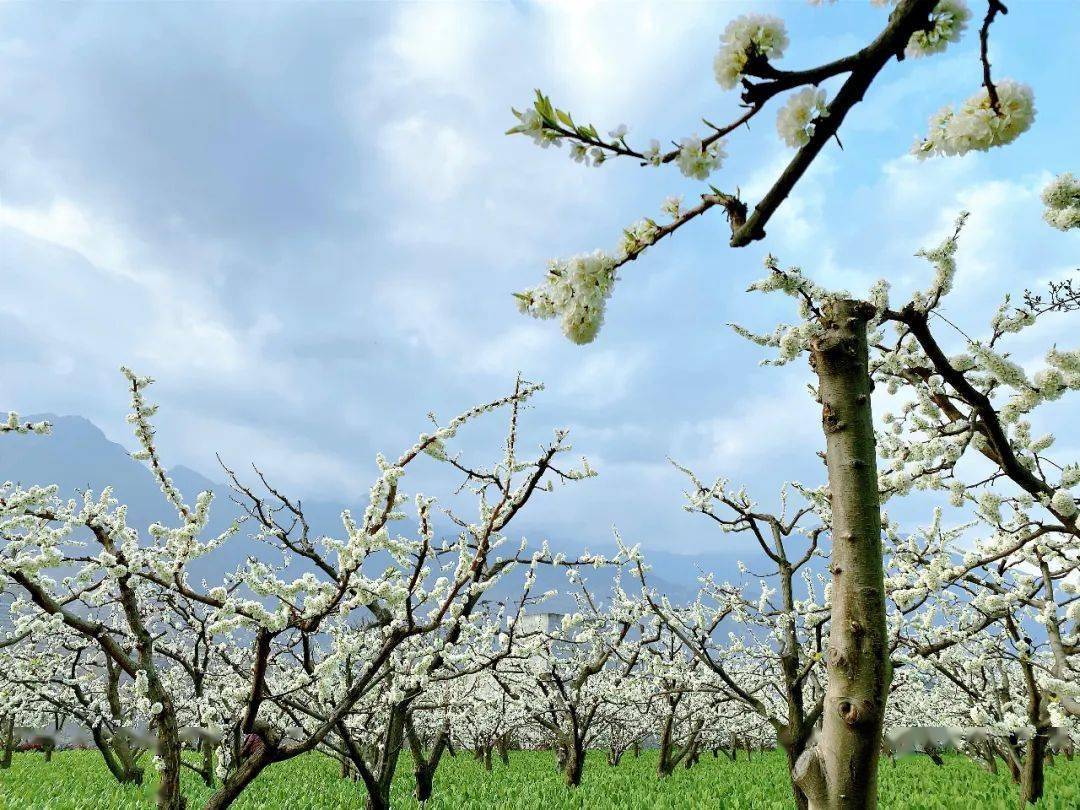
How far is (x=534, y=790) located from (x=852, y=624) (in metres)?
11.0

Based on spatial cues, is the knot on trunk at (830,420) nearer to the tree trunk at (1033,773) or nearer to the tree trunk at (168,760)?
the tree trunk at (168,760)

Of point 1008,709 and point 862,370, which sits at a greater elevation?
point 862,370

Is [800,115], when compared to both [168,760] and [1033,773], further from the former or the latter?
[1033,773]

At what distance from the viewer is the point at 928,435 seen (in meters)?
4.41

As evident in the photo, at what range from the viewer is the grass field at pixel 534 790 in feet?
27.4

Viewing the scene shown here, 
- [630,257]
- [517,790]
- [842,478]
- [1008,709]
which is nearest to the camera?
[842,478]

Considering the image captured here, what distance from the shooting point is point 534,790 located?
1062 centimetres

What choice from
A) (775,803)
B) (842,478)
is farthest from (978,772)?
(842,478)

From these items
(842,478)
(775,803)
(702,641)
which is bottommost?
(775,803)

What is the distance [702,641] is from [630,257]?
23.4 ft

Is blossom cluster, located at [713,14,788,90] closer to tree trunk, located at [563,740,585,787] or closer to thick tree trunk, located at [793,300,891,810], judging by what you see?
thick tree trunk, located at [793,300,891,810]

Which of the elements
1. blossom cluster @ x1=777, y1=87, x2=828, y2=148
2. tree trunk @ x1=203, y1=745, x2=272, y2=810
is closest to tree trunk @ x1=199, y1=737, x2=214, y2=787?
tree trunk @ x1=203, y1=745, x2=272, y2=810

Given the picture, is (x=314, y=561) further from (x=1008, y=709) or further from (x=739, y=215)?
(x=1008, y=709)

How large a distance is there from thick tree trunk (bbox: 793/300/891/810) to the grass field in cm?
774
